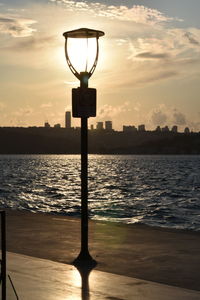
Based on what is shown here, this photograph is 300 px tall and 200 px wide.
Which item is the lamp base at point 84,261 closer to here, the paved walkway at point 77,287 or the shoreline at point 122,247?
the shoreline at point 122,247

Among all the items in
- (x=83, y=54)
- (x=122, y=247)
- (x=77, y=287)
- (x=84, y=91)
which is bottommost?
(x=122, y=247)

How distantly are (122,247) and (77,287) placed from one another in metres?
3.43

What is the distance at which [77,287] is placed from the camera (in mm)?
7789

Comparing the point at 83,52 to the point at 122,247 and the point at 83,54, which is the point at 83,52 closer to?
the point at 83,54

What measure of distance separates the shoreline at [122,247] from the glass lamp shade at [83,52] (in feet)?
10.4

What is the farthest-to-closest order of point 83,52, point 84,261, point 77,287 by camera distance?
point 83,52 → point 84,261 → point 77,287

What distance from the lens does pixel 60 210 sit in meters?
40.3

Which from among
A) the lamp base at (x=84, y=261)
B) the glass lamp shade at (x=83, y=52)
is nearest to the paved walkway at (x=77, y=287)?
the lamp base at (x=84, y=261)

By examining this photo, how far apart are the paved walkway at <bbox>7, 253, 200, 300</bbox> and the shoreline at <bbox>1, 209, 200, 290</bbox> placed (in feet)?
1.58

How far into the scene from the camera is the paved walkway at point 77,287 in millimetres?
7262

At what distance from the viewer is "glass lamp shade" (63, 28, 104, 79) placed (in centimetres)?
1044

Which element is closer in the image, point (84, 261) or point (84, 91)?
point (84, 261)

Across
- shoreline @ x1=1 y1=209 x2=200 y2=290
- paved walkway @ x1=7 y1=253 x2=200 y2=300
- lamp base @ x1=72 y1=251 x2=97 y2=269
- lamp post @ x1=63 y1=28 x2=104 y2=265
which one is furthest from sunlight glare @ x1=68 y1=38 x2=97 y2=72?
paved walkway @ x1=7 y1=253 x2=200 y2=300

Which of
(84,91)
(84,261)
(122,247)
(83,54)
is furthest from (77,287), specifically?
(83,54)
